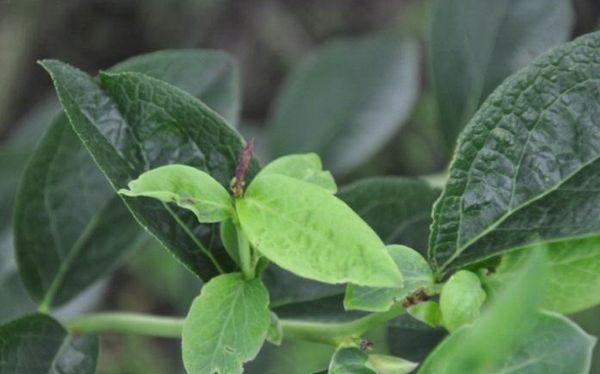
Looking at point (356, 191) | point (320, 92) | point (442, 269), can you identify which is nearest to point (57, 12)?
point (320, 92)

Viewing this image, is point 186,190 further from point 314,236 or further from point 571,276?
point 571,276

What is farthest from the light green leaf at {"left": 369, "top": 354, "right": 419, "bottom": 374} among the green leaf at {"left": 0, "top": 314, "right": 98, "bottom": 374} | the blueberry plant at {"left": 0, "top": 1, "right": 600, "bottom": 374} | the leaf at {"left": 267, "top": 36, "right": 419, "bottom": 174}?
the leaf at {"left": 267, "top": 36, "right": 419, "bottom": 174}

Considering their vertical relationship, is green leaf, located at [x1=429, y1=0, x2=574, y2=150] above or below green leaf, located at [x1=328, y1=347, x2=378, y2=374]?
above

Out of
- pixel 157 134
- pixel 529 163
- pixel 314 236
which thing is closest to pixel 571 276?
pixel 529 163

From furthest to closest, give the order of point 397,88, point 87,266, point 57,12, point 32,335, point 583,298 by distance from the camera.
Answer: point 57,12, point 397,88, point 87,266, point 32,335, point 583,298

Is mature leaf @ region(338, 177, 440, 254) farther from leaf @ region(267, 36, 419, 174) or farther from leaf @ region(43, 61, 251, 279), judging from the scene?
leaf @ region(267, 36, 419, 174)

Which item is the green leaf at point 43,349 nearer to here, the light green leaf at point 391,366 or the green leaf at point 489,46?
the light green leaf at point 391,366

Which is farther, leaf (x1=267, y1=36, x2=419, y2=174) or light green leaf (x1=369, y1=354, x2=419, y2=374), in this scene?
leaf (x1=267, y1=36, x2=419, y2=174)

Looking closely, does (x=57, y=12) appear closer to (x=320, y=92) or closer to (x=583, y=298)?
(x=320, y=92)
